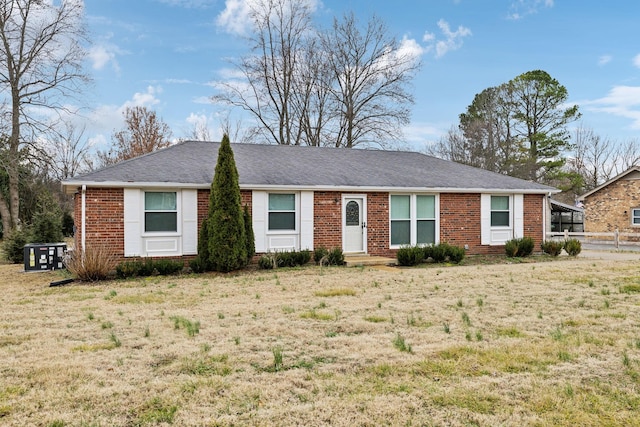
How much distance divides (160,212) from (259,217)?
8.83 feet

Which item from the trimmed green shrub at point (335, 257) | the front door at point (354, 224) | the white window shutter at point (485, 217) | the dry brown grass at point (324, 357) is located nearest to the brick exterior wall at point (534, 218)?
the white window shutter at point (485, 217)

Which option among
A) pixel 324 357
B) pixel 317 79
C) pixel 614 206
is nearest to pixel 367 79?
pixel 317 79

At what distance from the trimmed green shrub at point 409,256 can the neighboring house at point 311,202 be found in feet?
3.62

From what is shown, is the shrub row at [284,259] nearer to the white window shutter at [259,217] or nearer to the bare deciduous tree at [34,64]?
the white window shutter at [259,217]

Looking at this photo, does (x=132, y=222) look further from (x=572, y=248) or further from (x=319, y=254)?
(x=572, y=248)

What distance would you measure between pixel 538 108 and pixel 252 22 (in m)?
21.3

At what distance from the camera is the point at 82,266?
418 inches

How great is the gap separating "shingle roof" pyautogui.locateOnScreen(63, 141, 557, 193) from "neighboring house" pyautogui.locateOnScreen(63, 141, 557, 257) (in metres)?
0.04

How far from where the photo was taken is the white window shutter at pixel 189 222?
1233cm

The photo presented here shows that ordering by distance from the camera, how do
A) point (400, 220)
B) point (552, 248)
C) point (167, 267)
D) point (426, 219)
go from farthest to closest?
point (552, 248) → point (426, 219) → point (400, 220) → point (167, 267)

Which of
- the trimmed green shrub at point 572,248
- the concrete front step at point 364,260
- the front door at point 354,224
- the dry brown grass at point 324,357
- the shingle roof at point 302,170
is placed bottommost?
the dry brown grass at point 324,357

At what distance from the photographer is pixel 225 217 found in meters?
11.5

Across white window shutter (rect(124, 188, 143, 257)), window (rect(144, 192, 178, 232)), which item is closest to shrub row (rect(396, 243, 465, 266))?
window (rect(144, 192, 178, 232))

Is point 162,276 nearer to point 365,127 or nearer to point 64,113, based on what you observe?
point 64,113
